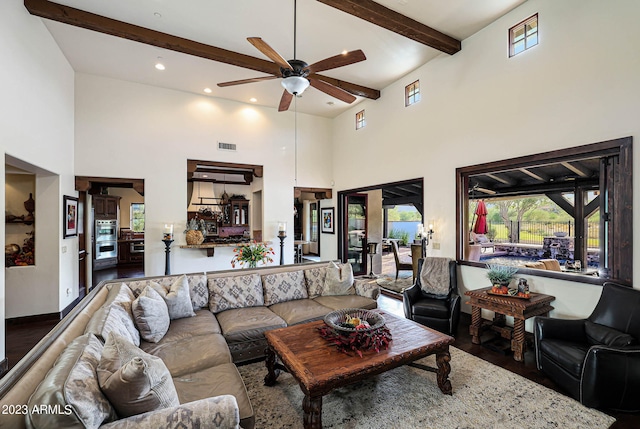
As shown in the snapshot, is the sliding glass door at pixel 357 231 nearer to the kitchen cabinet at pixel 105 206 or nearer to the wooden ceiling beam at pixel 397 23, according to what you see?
A: the wooden ceiling beam at pixel 397 23

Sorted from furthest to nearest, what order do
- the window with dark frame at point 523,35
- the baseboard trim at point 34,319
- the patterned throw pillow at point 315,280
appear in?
the baseboard trim at point 34,319
the patterned throw pillow at point 315,280
the window with dark frame at point 523,35

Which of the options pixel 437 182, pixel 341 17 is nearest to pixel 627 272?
pixel 437 182

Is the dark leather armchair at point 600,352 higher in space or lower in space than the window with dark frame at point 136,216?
lower

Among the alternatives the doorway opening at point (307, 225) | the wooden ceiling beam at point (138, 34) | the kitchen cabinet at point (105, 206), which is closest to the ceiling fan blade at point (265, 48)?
the wooden ceiling beam at point (138, 34)

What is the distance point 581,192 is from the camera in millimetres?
5574

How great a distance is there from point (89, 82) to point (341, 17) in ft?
16.1

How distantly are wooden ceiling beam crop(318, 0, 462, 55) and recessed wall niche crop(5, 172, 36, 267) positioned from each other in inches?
224

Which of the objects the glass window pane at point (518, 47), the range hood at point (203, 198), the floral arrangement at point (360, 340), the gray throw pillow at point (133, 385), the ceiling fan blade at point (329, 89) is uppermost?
the glass window pane at point (518, 47)

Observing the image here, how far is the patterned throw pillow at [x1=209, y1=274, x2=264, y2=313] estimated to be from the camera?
3.47m

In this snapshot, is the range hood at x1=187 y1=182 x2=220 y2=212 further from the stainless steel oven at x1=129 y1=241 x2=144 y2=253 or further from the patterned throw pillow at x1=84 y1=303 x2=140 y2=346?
the patterned throw pillow at x1=84 y1=303 x2=140 y2=346

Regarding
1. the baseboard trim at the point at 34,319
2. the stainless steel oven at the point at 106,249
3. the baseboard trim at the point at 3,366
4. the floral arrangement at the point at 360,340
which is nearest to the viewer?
the floral arrangement at the point at 360,340

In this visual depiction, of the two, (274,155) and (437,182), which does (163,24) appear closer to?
(274,155)

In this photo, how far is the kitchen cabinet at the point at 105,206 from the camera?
292 inches

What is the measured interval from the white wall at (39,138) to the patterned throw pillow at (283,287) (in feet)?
9.06
